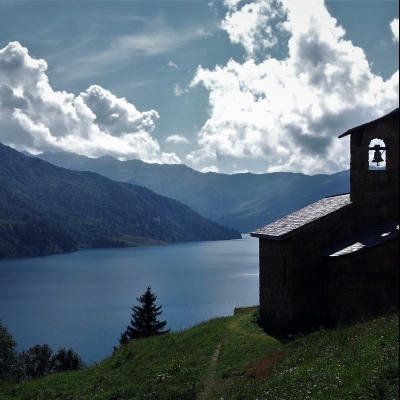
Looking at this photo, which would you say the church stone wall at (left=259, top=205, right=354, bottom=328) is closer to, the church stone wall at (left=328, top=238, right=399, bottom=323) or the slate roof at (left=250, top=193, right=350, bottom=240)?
the slate roof at (left=250, top=193, right=350, bottom=240)

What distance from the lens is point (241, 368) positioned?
19891 mm

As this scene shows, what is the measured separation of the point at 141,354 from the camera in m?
27.2

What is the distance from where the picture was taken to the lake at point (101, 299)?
274 feet

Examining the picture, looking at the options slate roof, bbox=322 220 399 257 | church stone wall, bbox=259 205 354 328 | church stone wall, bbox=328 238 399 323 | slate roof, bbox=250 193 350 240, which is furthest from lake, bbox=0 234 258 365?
church stone wall, bbox=328 238 399 323

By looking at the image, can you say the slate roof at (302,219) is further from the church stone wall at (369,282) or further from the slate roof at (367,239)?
the church stone wall at (369,282)

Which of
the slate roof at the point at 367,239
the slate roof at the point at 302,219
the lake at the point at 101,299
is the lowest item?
the lake at the point at 101,299

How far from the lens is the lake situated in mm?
83375

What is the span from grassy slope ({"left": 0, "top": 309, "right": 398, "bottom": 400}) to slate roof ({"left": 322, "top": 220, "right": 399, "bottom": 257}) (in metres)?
4.41

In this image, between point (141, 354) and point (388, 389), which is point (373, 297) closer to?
point (388, 389)

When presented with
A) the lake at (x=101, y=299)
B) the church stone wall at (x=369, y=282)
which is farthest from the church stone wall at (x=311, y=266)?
the lake at (x=101, y=299)

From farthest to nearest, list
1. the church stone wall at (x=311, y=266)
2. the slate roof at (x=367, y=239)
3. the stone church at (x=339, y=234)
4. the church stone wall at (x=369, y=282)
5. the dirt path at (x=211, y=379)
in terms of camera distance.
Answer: the church stone wall at (x=311, y=266) → the stone church at (x=339, y=234) → the slate roof at (x=367, y=239) → the church stone wall at (x=369, y=282) → the dirt path at (x=211, y=379)

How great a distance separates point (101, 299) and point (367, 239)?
103513 millimetres

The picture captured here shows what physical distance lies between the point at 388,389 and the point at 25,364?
61718mm

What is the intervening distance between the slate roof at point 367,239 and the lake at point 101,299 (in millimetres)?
52891
